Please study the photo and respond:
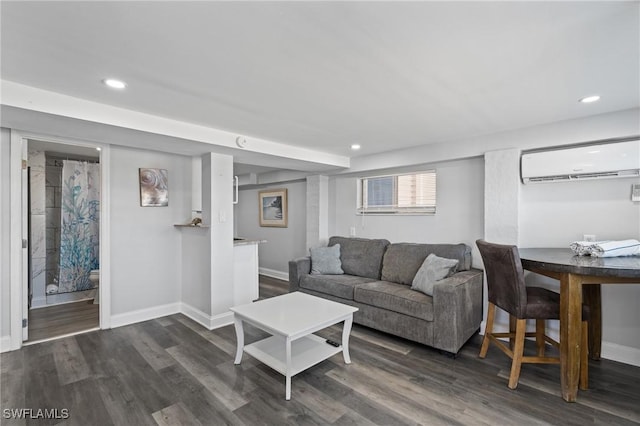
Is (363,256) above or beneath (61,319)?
above

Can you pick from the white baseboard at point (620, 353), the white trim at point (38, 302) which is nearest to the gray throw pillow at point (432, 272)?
the white baseboard at point (620, 353)

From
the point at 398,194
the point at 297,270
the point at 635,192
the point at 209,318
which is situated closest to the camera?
the point at 635,192

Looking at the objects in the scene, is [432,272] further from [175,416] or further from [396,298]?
[175,416]

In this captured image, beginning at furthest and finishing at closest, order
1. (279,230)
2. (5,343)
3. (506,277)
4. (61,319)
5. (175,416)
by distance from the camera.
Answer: (279,230) < (61,319) < (5,343) < (506,277) < (175,416)

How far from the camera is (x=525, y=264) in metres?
2.32

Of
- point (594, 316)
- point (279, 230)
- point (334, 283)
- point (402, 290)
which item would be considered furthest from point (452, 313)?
point (279, 230)

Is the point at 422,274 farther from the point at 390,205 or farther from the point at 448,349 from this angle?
the point at 390,205

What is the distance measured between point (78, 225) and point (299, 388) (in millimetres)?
4432

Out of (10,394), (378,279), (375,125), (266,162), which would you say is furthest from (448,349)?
(10,394)

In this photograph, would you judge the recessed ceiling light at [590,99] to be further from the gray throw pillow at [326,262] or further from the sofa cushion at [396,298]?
the gray throw pillow at [326,262]

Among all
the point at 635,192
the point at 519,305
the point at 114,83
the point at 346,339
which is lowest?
the point at 346,339

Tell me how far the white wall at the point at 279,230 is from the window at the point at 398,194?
1.29m

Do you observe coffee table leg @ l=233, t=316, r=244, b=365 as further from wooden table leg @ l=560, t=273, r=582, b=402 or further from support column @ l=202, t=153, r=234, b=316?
wooden table leg @ l=560, t=273, r=582, b=402

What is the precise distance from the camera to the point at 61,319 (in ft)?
11.9
